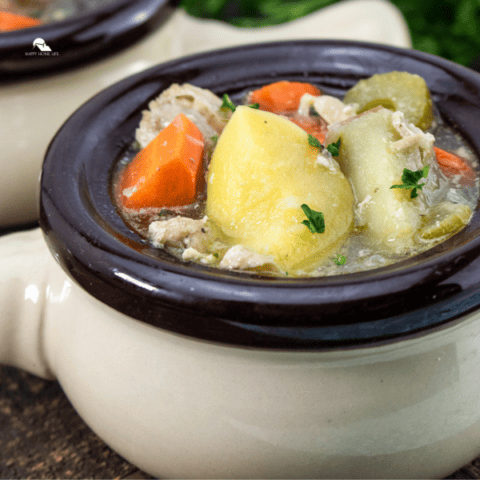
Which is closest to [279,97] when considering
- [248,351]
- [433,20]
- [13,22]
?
[248,351]

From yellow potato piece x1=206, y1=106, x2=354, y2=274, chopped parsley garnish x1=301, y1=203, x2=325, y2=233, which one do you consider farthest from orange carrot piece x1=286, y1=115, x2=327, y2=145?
chopped parsley garnish x1=301, y1=203, x2=325, y2=233

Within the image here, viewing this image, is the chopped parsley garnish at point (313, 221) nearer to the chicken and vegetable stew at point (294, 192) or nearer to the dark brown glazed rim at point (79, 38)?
the chicken and vegetable stew at point (294, 192)

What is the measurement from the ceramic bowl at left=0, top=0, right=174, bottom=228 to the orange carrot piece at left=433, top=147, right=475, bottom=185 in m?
0.78

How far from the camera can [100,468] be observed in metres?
0.97

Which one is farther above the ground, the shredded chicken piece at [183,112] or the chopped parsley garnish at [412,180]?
the chopped parsley garnish at [412,180]

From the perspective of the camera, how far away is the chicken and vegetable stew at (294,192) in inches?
32.4

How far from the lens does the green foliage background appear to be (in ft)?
8.63

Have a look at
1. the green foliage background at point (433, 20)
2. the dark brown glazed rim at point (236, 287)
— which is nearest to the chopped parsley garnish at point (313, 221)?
the dark brown glazed rim at point (236, 287)

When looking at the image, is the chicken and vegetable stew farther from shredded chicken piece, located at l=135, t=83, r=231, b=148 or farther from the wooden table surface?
the wooden table surface

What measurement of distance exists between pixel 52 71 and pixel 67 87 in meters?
0.06

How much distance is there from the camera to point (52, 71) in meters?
1.31

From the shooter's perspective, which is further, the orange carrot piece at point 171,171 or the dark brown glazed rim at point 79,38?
the dark brown glazed rim at point 79,38

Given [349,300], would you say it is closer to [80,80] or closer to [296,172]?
[296,172]

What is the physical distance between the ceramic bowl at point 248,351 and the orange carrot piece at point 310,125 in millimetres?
317
